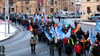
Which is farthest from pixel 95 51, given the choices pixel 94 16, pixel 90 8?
pixel 90 8

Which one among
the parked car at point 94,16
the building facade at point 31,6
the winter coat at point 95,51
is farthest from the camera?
the building facade at point 31,6

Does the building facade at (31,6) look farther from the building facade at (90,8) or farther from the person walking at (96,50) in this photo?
the person walking at (96,50)

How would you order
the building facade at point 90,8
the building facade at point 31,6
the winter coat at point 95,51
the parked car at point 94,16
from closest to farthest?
the winter coat at point 95,51
the parked car at point 94,16
the building facade at point 90,8
the building facade at point 31,6

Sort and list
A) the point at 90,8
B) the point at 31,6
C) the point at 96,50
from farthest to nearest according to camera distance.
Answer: the point at 31,6 < the point at 90,8 < the point at 96,50

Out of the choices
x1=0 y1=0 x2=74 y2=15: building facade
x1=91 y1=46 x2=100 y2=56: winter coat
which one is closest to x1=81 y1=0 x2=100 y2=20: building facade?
x1=0 y1=0 x2=74 y2=15: building facade

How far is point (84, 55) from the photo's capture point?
15797 millimetres

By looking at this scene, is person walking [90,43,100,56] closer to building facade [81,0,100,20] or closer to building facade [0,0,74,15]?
building facade [81,0,100,20]

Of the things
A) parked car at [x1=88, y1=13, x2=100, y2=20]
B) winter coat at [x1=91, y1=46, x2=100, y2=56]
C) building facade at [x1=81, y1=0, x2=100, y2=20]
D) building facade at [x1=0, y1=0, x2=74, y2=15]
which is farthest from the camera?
building facade at [x1=0, y1=0, x2=74, y2=15]

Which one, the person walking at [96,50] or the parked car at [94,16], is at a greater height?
the parked car at [94,16]

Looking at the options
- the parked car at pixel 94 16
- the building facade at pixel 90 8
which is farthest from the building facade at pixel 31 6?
the parked car at pixel 94 16

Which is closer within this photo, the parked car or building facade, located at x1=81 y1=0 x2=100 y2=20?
the parked car

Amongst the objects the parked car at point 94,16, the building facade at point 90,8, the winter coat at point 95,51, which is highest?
the building facade at point 90,8

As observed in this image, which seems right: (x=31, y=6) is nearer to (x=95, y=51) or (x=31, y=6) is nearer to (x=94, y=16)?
(x=94, y=16)

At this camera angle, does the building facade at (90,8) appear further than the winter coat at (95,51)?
Yes
